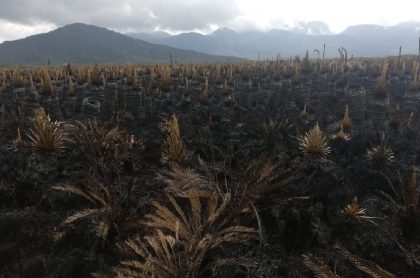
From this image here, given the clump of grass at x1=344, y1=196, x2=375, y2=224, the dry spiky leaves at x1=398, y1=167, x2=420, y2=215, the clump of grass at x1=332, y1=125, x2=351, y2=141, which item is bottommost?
the clump of grass at x1=344, y1=196, x2=375, y2=224

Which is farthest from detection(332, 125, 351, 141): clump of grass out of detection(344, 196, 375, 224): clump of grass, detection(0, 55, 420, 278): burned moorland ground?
detection(344, 196, 375, 224): clump of grass

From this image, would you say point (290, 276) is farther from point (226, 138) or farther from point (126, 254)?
point (226, 138)

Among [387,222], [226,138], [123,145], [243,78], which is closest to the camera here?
[387,222]

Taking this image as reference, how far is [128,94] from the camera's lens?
13969 mm

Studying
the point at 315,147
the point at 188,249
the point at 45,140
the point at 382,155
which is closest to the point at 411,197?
the point at 382,155

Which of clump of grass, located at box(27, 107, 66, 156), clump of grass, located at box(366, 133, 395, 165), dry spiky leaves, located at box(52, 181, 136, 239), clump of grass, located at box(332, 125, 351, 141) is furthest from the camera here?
clump of grass, located at box(332, 125, 351, 141)

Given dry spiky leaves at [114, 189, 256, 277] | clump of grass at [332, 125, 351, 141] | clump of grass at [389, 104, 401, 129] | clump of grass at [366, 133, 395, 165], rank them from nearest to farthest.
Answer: dry spiky leaves at [114, 189, 256, 277]
clump of grass at [366, 133, 395, 165]
clump of grass at [332, 125, 351, 141]
clump of grass at [389, 104, 401, 129]

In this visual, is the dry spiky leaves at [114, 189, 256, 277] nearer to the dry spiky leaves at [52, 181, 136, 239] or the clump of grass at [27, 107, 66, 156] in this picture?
the dry spiky leaves at [52, 181, 136, 239]

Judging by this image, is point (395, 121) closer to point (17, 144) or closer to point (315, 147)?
point (315, 147)

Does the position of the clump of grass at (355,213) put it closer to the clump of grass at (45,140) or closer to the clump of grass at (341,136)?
the clump of grass at (341,136)

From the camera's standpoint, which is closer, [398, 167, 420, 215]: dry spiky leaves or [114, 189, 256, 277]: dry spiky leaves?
[114, 189, 256, 277]: dry spiky leaves

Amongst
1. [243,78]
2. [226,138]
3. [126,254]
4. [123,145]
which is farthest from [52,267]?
[243,78]

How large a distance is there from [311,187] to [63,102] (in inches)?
356

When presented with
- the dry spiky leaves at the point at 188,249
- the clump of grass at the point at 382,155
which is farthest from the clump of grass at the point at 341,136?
the dry spiky leaves at the point at 188,249
